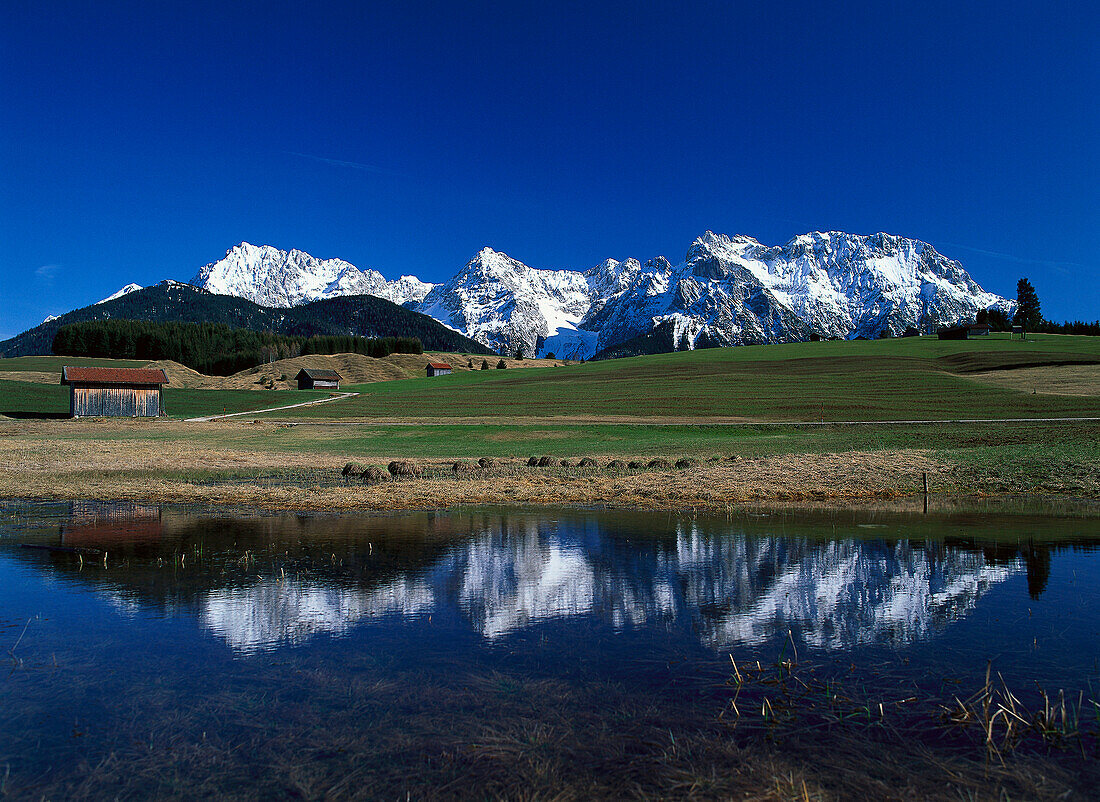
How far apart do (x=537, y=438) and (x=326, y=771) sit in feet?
146

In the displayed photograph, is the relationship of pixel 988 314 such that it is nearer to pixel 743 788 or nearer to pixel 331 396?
pixel 331 396

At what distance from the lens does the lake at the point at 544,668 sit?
6340 millimetres

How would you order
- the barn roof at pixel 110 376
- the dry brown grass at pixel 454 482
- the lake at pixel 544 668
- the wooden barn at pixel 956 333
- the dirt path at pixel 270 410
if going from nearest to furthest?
the lake at pixel 544 668 → the dry brown grass at pixel 454 482 → the barn roof at pixel 110 376 → the dirt path at pixel 270 410 → the wooden barn at pixel 956 333

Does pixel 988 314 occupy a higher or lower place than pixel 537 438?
higher

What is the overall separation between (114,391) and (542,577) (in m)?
75.5

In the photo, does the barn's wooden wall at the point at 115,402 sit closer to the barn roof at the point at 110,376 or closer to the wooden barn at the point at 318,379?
the barn roof at the point at 110,376

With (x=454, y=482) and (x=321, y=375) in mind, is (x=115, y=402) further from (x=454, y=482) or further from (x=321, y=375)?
(x=454, y=482)

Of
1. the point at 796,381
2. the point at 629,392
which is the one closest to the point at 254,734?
the point at 629,392

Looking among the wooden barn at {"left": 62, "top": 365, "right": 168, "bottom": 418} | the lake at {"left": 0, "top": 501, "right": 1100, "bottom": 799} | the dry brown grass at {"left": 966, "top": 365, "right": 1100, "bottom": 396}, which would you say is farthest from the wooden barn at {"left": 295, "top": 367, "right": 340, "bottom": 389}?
the lake at {"left": 0, "top": 501, "right": 1100, "bottom": 799}

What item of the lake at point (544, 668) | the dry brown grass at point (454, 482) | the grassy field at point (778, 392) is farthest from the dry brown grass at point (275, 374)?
the lake at point (544, 668)

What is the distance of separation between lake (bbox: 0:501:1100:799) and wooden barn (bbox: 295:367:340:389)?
11440 cm

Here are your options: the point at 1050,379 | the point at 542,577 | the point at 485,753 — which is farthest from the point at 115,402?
the point at 1050,379

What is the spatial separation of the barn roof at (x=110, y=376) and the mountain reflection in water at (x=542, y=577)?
2424 inches

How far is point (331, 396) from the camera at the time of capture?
10844 cm
